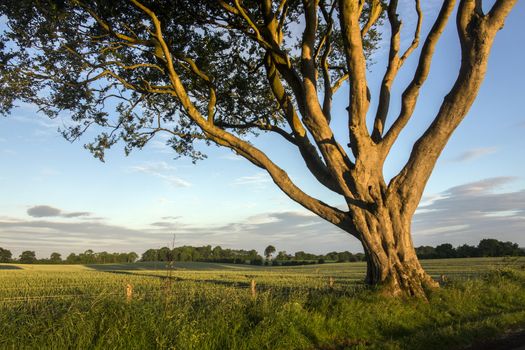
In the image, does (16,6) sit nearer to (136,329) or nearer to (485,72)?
(136,329)

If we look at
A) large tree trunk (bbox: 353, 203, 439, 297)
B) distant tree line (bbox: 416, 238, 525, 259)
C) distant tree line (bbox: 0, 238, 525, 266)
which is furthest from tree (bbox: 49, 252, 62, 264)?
large tree trunk (bbox: 353, 203, 439, 297)

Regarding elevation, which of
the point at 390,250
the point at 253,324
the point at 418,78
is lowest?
the point at 253,324

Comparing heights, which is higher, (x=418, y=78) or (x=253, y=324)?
(x=418, y=78)

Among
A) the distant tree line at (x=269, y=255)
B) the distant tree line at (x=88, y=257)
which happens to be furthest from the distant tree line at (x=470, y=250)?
the distant tree line at (x=88, y=257)

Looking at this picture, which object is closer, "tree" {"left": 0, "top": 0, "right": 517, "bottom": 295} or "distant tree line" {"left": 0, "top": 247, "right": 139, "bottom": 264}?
"tree" {"left": 0, "top": 0, "right": 517, "bottom": 295}

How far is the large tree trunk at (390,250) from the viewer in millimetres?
11742

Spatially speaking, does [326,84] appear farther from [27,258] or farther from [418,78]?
[27,258]

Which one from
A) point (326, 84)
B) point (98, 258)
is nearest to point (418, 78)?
point (326, 84)

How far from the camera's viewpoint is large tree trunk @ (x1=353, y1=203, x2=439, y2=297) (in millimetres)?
11742

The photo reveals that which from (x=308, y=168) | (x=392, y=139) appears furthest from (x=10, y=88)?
(x=392, y=139)

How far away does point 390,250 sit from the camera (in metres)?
12.0

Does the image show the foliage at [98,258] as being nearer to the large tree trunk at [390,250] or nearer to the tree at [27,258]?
the tree at [27,258]

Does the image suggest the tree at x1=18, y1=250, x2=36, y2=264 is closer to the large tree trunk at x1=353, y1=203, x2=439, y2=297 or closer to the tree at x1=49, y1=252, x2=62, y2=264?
the tree at x1=49, y1=252, x2=62, y2=264

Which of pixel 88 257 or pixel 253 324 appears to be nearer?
pixel 253 324
